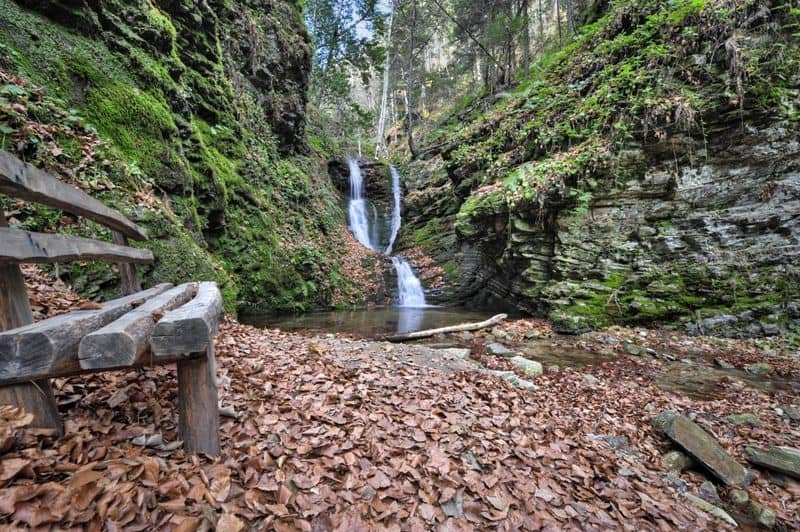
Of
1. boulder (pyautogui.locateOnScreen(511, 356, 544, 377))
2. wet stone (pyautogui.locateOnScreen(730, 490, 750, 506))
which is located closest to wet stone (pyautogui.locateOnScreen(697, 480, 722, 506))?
wet stone (pyautogui.locateOnScreen(730, 490, 750, 506))

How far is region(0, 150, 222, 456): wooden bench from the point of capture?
1.44 meters

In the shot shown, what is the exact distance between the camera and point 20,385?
1.52 meters

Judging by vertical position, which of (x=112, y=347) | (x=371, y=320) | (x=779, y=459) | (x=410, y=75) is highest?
(x=410, y=75)

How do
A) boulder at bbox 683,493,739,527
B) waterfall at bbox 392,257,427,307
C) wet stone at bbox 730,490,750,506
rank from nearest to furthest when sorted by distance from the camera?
boulder at bbox 683,493,739,527 < wet stone at bbox 730,490,750,506 < waterfall at bbox 392,257,427,307

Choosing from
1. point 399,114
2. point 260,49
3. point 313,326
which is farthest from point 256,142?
point 399,114

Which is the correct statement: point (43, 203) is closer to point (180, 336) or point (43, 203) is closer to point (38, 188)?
point (38, 188)

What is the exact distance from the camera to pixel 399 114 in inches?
1574

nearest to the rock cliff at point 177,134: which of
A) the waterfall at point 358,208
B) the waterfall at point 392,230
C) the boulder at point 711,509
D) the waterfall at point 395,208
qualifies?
the waterfall at point 392,230

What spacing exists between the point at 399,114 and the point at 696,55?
3598 centimetres

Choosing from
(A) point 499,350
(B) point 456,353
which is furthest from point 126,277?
(A) point 499,350

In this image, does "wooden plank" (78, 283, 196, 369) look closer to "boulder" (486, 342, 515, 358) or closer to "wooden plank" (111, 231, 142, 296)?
"wooden plank" (111, 231, 142, 296)

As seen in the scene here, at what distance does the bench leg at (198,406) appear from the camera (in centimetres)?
188

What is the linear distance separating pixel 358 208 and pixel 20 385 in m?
19.9

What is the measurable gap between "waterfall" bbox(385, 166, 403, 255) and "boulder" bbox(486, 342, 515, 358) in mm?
11676
